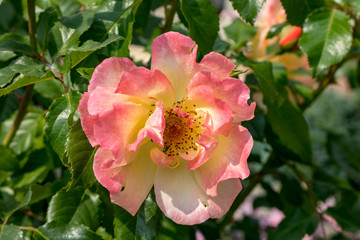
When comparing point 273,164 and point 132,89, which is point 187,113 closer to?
point 132,89

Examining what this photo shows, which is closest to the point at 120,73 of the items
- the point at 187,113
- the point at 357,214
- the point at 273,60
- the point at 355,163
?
the point at 187,113

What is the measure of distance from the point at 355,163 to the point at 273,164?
44 cm

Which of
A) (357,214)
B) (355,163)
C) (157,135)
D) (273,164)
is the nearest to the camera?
(157,135)

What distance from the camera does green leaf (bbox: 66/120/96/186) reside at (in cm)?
62

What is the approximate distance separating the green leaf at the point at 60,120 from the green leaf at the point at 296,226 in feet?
2.00

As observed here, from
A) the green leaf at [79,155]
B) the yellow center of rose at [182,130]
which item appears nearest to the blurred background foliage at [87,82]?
the green leaf at [79,155]

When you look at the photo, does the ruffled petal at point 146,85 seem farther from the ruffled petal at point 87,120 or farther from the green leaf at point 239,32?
the green leaf at point 239,32

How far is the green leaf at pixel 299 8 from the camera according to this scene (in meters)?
0.87

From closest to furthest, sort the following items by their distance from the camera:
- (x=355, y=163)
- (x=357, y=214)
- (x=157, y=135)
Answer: (x=157, y=135)
(x=357, y=214)
(x=355, y=163)

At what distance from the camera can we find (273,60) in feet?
4.15

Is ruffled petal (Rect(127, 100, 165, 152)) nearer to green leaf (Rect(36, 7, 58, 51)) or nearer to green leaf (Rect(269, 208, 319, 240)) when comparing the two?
green leaf (Rect(36, 7, 58, 51))

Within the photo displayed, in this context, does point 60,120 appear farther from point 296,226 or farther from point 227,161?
point 296,226

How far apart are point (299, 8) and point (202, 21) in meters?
0.24

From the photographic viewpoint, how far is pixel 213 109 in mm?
663
